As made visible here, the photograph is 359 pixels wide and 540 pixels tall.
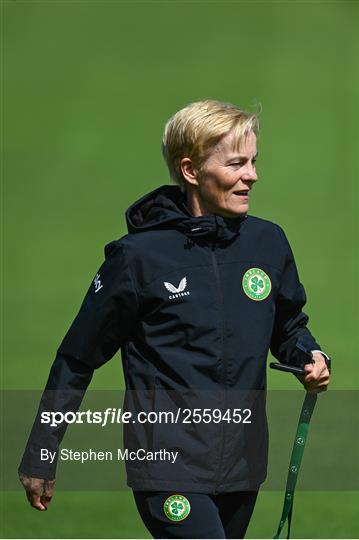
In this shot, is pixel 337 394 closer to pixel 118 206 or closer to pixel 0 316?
pixel 0 316

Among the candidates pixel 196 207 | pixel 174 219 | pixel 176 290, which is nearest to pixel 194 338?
pixel 176 290

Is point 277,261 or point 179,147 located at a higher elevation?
point 179,147

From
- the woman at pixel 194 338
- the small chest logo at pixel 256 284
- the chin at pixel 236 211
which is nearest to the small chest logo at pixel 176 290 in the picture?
the woman at pixel 194 338

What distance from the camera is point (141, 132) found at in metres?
15.3

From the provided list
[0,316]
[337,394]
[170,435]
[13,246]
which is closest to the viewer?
[170,435]

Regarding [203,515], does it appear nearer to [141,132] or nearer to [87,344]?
[87,344]

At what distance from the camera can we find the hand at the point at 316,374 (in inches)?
186

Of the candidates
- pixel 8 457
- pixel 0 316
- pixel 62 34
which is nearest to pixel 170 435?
pixel 8 457

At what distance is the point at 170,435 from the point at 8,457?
11.2 ft

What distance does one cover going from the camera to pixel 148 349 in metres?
4.57

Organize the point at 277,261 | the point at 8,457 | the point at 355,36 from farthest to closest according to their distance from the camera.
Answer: the point at 355,36, the point at 8,457, the point at 277,261

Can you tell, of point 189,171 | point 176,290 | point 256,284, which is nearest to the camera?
point 176,290

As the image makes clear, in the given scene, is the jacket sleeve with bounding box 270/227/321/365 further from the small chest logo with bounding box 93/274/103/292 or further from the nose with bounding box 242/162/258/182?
the small chest logo with bounding box 93/274/103/292

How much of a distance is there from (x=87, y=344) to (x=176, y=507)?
25.8 inches
